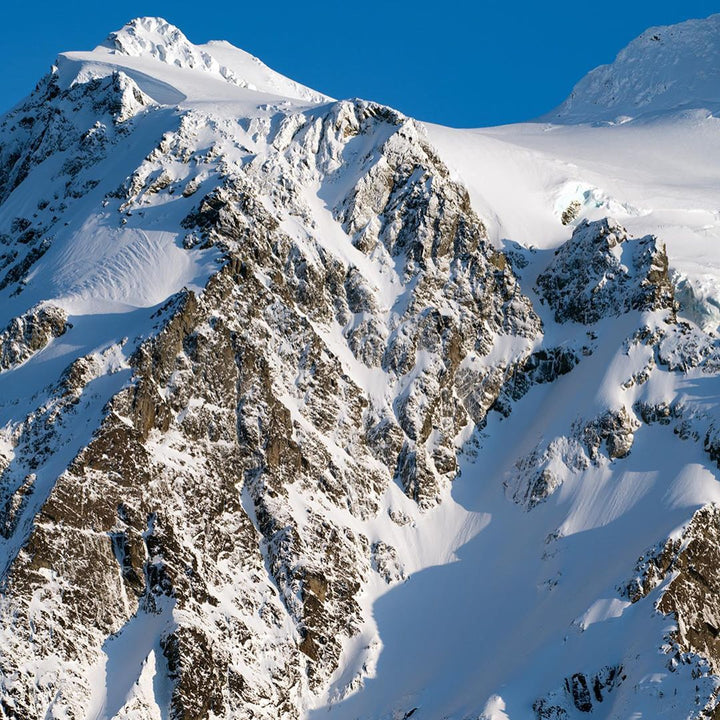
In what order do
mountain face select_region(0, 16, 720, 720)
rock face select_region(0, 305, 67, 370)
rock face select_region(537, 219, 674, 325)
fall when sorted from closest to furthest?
mountain face select_region(0, 16, 720, 720) < rock face select_region(0, 305, 67, 370) < rock face select_region(537, 219, 674, 325)

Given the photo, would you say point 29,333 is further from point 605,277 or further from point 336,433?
point 605,277

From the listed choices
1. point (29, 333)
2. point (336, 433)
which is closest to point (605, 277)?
point (336, 433)

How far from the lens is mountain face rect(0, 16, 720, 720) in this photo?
4584 inches

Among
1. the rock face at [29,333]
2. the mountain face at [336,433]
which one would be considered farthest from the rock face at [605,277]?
the rock face at [29,333]

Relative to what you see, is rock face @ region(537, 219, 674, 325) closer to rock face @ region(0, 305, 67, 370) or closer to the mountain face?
the mountain face

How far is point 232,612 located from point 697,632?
1778 inches

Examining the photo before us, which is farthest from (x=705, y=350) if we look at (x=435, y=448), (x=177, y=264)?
(x=177, y=264)

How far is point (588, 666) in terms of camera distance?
117 m

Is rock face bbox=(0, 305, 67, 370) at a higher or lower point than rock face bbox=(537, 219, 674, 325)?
higher

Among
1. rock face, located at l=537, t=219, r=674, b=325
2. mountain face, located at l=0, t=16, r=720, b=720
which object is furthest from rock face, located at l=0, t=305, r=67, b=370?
rock face, located at l=537, t=219, r=674, b=325

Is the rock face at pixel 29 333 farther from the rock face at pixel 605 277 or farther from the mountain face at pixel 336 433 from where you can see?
the rock face at pixel 605 277

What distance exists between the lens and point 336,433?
5625 inches

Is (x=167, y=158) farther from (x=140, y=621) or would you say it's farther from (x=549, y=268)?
(x=140, y=621)

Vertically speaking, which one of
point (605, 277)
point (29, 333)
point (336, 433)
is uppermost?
point (29, 333)
